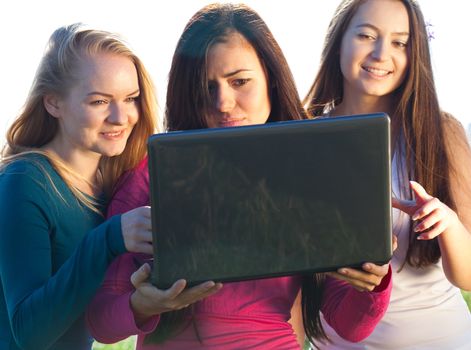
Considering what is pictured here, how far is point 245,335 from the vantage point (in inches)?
59.1

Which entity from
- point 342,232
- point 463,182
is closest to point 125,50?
point 342,232

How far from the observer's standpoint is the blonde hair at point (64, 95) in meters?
1.78

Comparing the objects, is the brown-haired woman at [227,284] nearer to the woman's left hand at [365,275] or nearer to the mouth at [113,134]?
the woman's left hand at [365,275]

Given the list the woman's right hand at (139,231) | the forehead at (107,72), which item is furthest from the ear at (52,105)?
the woman's right hand at (139,231)

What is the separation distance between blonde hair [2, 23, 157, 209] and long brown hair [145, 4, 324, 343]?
0.13 metres

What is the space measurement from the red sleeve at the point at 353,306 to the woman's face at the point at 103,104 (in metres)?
0.62

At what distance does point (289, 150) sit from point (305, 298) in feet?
1.76

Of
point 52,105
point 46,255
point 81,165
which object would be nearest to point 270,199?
point 46,255

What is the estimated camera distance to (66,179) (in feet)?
5.71

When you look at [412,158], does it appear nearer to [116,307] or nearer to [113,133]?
[113,133]

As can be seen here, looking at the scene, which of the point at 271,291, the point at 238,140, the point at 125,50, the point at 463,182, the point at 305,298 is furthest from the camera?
the point at 463,182

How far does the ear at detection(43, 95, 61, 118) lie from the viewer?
6.03 feet

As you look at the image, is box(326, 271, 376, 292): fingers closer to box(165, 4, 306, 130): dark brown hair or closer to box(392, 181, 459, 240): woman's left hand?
box(392, 181, 459, 240): woman's left hand

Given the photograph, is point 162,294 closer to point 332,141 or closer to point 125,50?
point 332,141
